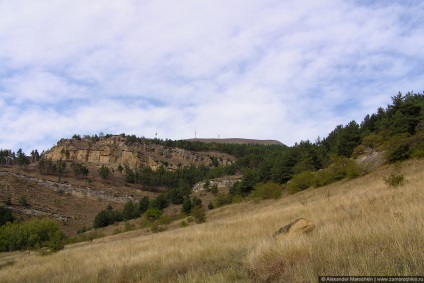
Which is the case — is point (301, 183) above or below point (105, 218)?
above

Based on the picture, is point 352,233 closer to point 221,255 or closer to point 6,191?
point 221,255

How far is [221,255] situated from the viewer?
7.31 m

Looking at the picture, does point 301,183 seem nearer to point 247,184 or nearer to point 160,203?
point 247,184

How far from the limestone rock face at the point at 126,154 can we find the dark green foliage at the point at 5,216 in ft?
307

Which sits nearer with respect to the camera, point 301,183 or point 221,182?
point 301,183

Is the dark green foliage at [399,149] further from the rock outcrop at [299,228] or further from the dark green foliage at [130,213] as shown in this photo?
the dark green foliage at [130,213]

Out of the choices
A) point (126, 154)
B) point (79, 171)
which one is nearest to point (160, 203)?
point (79, 171)

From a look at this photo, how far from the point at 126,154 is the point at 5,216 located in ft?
345

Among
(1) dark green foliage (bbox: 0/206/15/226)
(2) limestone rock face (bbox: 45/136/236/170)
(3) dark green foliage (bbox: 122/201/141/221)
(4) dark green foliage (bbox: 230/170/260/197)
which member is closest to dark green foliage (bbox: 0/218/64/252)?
(1) dark green foliage (bbox: 0/206/15/226)

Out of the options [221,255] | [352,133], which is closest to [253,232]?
[221,255]

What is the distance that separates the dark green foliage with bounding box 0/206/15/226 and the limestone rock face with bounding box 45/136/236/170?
9372 centimetres

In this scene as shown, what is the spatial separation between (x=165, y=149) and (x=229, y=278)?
187035 mm

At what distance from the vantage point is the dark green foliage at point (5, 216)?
70.5m

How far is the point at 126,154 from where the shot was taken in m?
176
